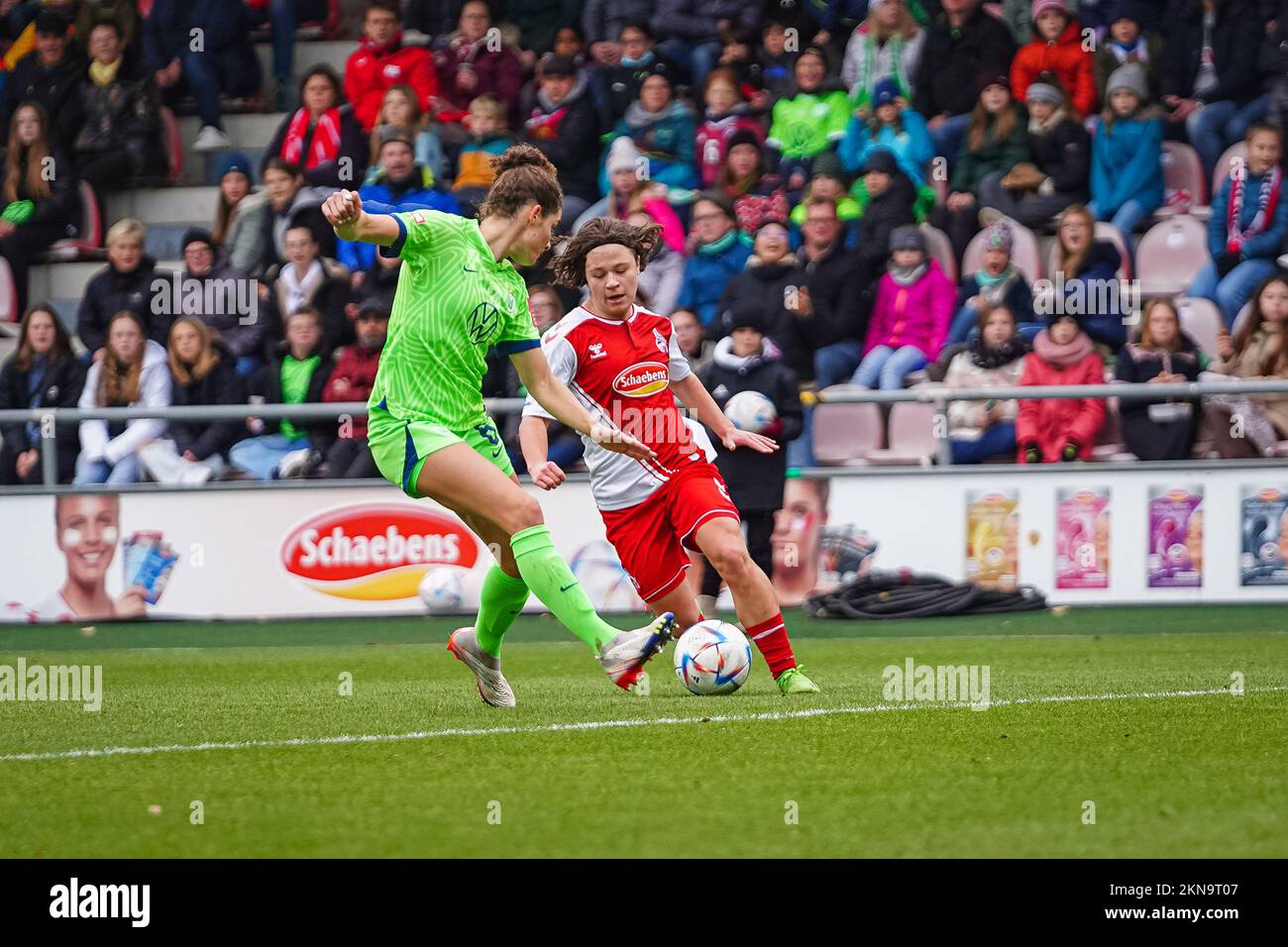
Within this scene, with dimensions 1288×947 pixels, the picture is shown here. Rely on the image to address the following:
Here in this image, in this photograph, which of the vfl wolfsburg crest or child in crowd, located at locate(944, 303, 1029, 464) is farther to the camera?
child in crowd, located at locate(944, 303, 1029, 464)

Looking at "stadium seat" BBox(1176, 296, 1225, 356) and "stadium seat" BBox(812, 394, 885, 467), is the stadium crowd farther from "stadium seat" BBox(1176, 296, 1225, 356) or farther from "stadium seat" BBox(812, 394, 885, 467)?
A: "stadium seat" BBox(812, 394, 885, 467)

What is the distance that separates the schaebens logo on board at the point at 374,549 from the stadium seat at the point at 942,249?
14.3ft

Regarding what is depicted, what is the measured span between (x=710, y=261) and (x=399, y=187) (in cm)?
268

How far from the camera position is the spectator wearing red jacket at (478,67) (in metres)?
16.8

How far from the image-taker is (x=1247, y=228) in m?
14.2

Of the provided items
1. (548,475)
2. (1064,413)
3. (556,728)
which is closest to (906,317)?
(1064,413)

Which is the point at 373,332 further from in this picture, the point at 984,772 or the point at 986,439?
the point at 984,772

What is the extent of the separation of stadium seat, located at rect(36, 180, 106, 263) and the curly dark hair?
400 inches

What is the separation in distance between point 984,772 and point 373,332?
32.0 ft

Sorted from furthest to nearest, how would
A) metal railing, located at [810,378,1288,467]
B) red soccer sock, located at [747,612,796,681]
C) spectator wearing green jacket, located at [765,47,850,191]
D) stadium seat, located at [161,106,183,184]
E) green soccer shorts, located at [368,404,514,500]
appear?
stadium seat, located at [161,106,183,184] → spectator wearing green jacket, located at [765,47,850,191] → metal railing, located at [810,378,1288,467] → red soccer sock, located at [747,612,796,681] → green soccer shorts, located at [368,404,514,500]

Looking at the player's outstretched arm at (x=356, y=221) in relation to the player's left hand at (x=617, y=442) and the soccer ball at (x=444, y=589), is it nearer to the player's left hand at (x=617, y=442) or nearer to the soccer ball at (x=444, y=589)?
the player's left hand at (x=617, y=442)

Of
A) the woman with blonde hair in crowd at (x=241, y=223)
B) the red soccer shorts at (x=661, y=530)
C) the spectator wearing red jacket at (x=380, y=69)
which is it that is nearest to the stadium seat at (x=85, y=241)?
the woman with blonde hair in crowd at (x=241, y=223)

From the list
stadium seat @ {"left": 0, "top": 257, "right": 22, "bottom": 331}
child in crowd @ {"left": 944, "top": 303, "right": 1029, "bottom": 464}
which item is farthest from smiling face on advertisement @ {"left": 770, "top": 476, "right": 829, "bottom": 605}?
stadium seat @ {"left": 0, "top": 257, "right": 22, "bottom": 331}

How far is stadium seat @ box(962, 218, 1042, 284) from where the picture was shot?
14.5m
